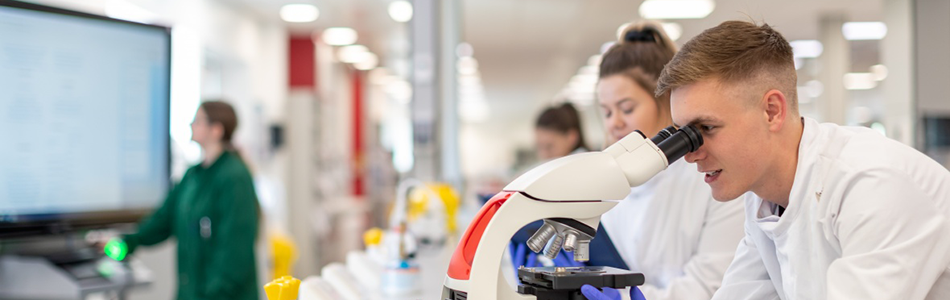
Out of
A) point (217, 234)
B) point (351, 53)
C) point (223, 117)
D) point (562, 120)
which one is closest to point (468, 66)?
point (351, 53)

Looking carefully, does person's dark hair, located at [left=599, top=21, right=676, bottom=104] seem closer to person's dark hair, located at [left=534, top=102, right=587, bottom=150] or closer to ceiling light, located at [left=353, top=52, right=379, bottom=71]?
person's dark hair, located at [left=534, top=102, right=587, bottom=150]

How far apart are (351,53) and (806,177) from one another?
32.8 ft

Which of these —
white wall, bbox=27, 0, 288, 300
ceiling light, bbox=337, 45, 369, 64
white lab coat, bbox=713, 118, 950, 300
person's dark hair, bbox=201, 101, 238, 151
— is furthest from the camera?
ceiling light, bbox=337, 45, 369, 64

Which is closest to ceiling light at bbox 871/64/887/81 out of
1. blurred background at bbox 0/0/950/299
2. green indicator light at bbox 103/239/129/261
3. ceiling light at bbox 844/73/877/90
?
blurred background at bbox 0/0/950/299

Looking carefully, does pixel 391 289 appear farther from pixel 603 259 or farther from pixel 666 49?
pixel 666 49

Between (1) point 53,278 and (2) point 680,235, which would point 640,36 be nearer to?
(2) point 680,235

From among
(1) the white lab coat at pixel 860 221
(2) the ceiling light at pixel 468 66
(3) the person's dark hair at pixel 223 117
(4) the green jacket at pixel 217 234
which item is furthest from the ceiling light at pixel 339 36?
(1) the white lab coat at pixel 860 221

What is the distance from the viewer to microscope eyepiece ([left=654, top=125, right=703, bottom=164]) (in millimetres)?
1064

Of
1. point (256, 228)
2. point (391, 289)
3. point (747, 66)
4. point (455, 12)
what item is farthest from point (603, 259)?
point (455, 12)

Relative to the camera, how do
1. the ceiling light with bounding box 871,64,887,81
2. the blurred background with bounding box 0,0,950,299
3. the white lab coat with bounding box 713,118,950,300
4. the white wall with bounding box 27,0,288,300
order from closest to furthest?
1. the white lab coat with bounding box 713,118,950,300
2. the blurred background with bounding box 0,0,950,299
3. the ceiling light with bounding box 871,64,887,81
4. the white wall with bounding box 27,0,288,300

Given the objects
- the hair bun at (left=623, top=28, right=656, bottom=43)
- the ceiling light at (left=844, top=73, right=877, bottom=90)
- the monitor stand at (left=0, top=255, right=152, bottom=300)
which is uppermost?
the ceiling light at (left=844, top=73, right=877, bottom=90)

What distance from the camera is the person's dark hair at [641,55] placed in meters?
1.73

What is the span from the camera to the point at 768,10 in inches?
60.4

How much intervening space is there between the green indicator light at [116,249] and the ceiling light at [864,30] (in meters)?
3.12
